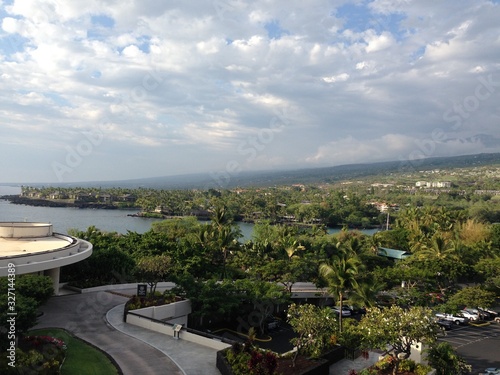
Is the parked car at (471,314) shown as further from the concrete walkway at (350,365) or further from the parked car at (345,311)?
the concrete walkway at (350,365)

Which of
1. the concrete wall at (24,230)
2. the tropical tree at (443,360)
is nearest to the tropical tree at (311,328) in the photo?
the tropical tree at (443,360)

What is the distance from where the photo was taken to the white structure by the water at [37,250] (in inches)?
930

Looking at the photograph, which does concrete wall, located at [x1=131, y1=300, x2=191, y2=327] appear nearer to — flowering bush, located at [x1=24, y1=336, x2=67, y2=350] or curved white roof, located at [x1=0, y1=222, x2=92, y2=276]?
flowering bush, located at [x1=24, y1=336, x2=67, y2=350]

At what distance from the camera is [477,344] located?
28.1 metres

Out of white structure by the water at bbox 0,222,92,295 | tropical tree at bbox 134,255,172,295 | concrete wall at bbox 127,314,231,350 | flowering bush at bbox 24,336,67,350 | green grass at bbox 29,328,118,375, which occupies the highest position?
white structure by the water at bbox 0,222,92,295

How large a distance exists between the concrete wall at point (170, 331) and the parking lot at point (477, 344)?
14.1 m

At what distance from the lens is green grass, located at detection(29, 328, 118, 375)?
16516mm

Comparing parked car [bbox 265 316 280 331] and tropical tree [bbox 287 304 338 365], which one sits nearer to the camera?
tropical tree [bbox 287 304 338 365]

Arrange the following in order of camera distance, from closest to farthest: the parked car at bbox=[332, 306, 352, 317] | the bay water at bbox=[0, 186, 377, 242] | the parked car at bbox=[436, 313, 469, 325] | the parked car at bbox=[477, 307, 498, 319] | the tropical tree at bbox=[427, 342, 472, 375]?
1. the tropical tree at bbox=[427, 342, 472, 375]
2. the parked car at bbox=[436, 313, 469, 325]
3. the parked car at bbox=[332, 306, 352, 317]
4. the parked car at bbox=[477, 307, 498, 319]
5. the bay water at bbox=[0, 186, 377, 242]

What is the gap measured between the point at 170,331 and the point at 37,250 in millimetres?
12000

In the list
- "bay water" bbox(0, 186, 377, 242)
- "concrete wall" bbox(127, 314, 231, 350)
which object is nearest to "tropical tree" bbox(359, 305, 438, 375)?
"concrete wall" bbox(127, 314, 231, 350)

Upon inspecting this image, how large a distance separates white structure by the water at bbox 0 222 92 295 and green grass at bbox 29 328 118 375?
4.67 metres

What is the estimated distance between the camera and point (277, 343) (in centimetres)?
2669

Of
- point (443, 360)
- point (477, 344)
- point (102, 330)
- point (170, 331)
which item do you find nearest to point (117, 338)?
point (102, 330)
